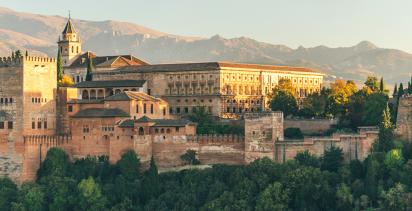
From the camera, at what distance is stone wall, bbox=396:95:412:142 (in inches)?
2315

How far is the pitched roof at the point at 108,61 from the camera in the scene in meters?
87.1

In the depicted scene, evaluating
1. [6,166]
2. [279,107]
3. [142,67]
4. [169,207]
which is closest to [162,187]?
[169,207]

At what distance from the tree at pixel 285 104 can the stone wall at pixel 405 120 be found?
1742 cm

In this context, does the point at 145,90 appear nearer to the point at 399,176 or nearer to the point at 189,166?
the point at 189,166

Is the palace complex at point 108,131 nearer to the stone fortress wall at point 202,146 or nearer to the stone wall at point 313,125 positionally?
the stone fortress wall at point 202,146

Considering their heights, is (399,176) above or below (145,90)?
below

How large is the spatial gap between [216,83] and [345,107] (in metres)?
12.1

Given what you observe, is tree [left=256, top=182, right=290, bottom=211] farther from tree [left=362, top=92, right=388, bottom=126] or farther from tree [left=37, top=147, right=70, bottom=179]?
tree [left=37, top=147, right=70, bottom=179]

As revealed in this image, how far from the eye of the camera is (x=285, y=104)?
76.6 metres

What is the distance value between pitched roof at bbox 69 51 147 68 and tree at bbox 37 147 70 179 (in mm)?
20646

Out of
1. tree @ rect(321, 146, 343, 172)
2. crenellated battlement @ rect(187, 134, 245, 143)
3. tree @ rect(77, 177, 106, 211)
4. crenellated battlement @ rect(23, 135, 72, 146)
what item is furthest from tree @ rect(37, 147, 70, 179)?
tree @ rect(321, 146, 343, 172)

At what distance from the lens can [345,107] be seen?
7506 centimetres

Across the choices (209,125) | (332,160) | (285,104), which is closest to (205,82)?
(285,104)

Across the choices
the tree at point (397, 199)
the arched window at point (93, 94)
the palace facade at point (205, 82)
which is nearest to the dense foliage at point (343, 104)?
the palace facade at point (205, 82)
